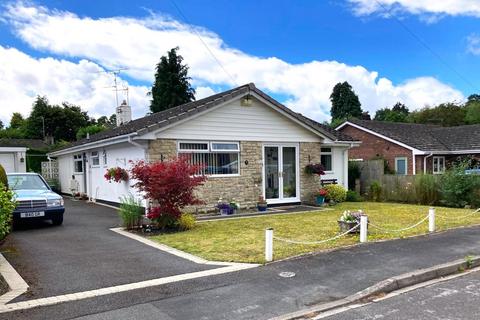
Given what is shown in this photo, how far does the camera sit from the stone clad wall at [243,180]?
46.5ft

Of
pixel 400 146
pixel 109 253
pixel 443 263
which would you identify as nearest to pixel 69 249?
pixel 109 253

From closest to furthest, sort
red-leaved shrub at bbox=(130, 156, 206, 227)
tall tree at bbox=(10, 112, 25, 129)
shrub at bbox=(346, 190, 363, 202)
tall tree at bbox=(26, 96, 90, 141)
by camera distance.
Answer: red-leaved shrub at bbox=(130, 156, 206, 227) → shrub at bbox=(346, 190, 363, 202) → tall tree at bbox=(26, 96, 90, 141) → tall tree at bbox=(10, 112, 25, 129)

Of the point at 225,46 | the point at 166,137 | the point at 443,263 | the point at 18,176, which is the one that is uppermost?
the point at 225,46

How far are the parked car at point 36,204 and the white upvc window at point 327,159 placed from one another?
1195 cm

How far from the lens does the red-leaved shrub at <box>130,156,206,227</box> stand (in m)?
10.8

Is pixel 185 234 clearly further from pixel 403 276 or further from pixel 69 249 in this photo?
pixel 403 276

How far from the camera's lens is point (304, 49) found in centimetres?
2109

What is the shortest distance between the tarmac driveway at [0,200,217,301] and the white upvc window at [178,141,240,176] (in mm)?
4133

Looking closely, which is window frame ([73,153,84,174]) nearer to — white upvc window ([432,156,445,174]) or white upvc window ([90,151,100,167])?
white upvc window ([90,151,100,167])

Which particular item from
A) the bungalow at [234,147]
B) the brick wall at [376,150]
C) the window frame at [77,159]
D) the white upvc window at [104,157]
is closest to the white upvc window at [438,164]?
the brick wall at [376,150]

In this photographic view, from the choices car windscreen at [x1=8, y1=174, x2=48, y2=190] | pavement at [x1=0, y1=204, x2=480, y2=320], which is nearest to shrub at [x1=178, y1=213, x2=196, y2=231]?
pavement at [x1=0, y1=204, x2=480, y2=320]

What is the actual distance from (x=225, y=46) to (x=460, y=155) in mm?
18875

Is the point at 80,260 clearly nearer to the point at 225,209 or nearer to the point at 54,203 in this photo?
the point at 54,203

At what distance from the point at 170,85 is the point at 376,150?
1113 inches
